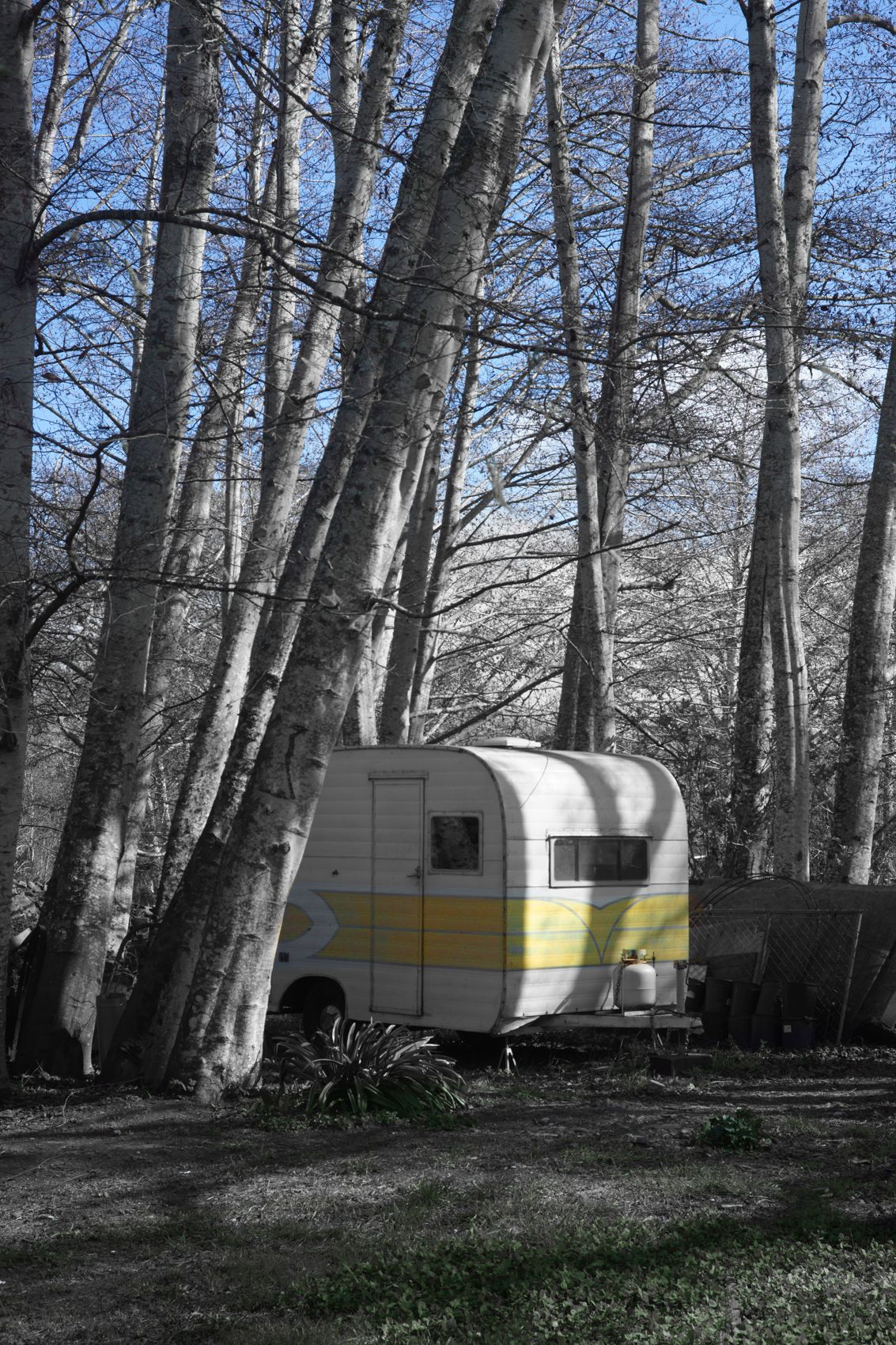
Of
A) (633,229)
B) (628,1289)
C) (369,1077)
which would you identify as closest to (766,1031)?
(369,1077)

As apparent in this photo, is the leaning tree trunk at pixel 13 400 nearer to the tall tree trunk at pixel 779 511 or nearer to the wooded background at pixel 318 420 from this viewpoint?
the wooded background at pixel 318 420

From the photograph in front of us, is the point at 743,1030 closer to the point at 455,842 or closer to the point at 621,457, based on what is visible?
the point at 455,842

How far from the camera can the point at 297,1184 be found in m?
6.27

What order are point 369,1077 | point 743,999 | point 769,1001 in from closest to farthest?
point 369,1077
point 769,1001
point 743,999

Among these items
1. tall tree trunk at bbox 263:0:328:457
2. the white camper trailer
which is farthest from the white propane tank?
tall tree trunk at bbox 263:0:328:457

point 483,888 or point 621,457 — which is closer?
point 483,888

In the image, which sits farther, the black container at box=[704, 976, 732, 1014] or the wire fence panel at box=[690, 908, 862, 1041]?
the black container at box=[704, 976, 732, 1014]

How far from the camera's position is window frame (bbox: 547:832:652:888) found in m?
11.3

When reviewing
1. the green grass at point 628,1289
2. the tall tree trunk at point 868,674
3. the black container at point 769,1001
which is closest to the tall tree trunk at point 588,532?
the tall tree trunk at point 868,674

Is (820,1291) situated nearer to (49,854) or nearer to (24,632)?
(24,632)

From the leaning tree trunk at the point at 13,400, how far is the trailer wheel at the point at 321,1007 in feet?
12.0

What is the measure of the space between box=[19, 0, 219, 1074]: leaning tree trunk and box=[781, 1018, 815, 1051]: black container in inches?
236

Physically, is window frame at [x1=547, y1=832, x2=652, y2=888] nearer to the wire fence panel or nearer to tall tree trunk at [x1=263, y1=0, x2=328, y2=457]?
the wire fence panel

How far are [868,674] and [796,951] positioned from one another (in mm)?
5454
